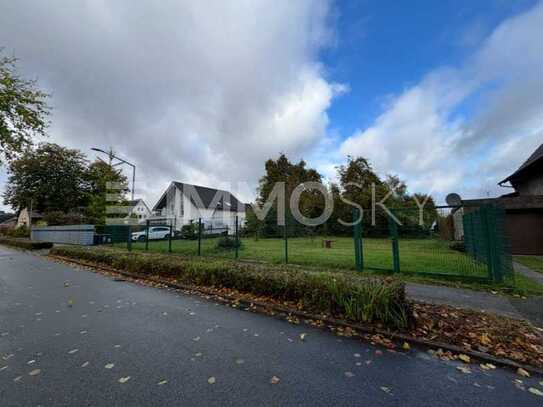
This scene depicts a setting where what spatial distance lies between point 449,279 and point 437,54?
9.40 metres

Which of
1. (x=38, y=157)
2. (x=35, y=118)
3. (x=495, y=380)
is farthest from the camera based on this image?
(x=38, y=157)

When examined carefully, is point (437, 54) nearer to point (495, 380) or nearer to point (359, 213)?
point (359, 213)

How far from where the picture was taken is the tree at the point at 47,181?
40281 millimetres

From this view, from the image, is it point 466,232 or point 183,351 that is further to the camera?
point 466,232

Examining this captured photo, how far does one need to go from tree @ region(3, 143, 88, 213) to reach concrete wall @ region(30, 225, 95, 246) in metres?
15.4

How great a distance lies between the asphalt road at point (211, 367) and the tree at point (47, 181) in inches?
1762

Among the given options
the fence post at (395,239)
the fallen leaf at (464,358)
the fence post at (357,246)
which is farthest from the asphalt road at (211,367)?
the fence post at (395,239)

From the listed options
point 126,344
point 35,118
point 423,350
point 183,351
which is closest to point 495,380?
point 423,350

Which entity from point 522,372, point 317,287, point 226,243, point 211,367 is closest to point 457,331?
point 522,372

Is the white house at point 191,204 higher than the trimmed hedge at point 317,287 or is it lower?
higher

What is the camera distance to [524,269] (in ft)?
28.2

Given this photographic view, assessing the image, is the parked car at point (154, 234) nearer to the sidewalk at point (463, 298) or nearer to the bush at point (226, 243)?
the bush at point (226, 243)

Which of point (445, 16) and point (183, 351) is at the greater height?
point (445, 16)

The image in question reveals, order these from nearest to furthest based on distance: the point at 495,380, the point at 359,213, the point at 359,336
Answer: the point at 495,380, the point at 359,336, the point at 359,213
